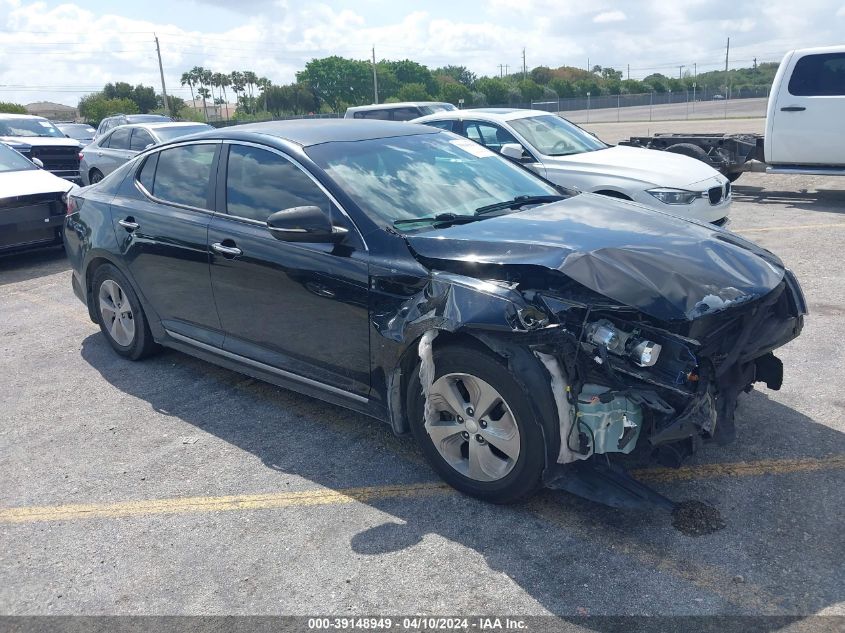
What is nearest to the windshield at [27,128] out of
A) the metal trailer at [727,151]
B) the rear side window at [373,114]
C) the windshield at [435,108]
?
the rear side window at [373,114]

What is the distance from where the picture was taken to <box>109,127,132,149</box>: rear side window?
48.2 ft

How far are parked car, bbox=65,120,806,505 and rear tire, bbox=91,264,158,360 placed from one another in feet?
0.61

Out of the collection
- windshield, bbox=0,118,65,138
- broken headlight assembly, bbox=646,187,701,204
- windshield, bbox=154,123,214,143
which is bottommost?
broken headlight assembly, bbox=646,187,701,204

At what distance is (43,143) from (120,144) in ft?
8.61

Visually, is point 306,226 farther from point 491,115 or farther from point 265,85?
point 265,85

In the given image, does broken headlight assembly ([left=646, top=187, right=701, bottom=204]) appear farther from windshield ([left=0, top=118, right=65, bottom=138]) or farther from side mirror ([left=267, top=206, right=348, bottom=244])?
windshield ([left=0, top=118, right=65, bottom=138])

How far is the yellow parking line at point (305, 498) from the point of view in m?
3.76

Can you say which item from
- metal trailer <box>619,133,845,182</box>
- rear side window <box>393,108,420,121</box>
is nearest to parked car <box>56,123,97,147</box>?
rear side window <box>393,108,420,121</box>

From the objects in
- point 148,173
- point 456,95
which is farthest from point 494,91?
point 148,173

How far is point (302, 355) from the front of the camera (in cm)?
430

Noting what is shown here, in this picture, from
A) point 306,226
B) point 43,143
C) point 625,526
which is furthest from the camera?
point 43,143

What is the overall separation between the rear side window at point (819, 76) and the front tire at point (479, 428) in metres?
10.2

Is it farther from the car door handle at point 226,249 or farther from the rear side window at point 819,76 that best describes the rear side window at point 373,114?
the car door handle at point 226,249

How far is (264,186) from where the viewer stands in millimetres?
4508
